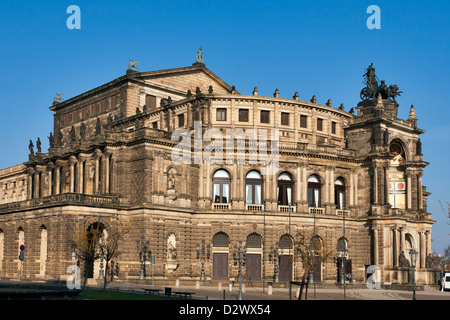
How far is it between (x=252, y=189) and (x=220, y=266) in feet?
34.3

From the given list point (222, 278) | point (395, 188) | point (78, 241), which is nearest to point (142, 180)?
point (78, 241)

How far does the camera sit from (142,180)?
71.5 meters

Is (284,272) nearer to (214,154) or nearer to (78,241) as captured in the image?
(214,154)

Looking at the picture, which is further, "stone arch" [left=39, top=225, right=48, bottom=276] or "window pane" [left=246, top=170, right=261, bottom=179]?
"window pane" [left=246, top=170, right=261, bottom=179]

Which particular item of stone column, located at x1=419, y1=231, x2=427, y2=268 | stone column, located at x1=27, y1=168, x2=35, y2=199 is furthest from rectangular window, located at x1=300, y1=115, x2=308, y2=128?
stone column, located at x1=27, y1=168, x2=35, y2=199

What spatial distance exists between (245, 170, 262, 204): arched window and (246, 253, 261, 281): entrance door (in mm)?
6788

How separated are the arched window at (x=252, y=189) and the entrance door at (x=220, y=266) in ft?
25.1

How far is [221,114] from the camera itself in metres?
80.9

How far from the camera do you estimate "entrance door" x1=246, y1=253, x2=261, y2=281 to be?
76188 millimetres

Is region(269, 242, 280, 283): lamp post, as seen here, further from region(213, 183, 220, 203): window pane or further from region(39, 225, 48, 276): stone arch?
region(39, 225, 48, 276): stone arch

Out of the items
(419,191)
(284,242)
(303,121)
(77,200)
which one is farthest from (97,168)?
(419,191)

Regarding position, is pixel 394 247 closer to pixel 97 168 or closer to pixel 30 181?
pixel 97 168

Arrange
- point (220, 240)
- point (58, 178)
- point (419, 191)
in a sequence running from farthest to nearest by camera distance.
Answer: point (419, 191) → point (58, 178) → point (220, 240)

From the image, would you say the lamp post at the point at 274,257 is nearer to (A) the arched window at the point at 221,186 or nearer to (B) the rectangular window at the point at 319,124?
(A) the arched window at the point at 221,186
